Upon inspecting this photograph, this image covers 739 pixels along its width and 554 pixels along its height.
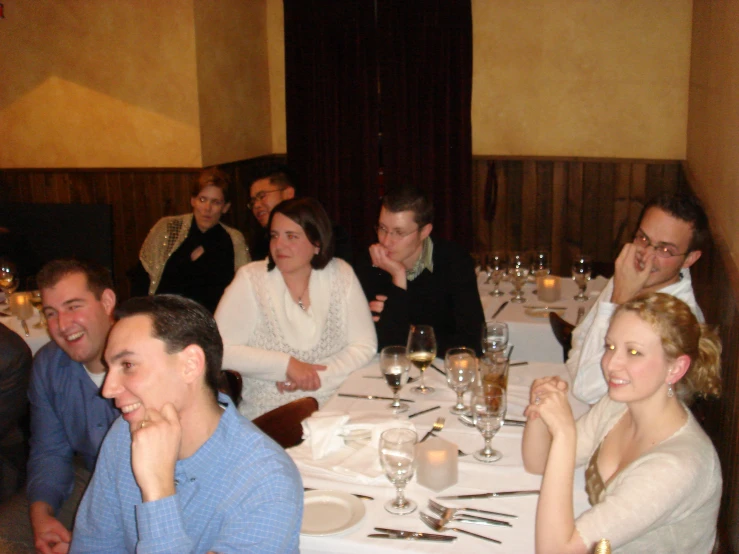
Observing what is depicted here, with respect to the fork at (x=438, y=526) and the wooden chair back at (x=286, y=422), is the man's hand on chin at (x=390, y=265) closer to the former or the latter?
the wooden chair back at (x=286, y=422)

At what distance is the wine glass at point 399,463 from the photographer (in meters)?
1.77

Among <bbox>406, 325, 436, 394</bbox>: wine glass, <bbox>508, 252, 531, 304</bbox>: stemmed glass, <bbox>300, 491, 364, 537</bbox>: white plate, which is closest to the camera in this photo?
<bbox>300, 491, 364, 537</bbox>: white plate

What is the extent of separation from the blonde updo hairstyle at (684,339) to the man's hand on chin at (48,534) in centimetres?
166

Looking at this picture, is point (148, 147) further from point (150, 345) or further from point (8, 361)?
point (150, 345)

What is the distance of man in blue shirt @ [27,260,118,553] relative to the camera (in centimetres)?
222

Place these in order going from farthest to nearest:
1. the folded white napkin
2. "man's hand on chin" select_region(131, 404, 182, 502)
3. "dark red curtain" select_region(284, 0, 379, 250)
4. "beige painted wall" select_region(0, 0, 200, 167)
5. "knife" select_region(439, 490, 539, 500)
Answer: "dark red curtain" select_region(284, 0, 379, 250) → "beige painted wall" select_region(0, 0, 200, 167) → the folded white napkin → "knife" select_region(439, 490, 539, 500) → "man's hand on chin" select_region(131, 404, 182, 502)

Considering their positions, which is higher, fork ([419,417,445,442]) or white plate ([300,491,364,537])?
fork ([419,417,445,442])

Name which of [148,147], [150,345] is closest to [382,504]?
[150,345]

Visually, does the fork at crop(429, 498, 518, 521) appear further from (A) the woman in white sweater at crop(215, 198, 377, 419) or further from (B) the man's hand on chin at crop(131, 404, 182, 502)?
(A) the woman in white sweater at crop(215, 198, 377, 419)

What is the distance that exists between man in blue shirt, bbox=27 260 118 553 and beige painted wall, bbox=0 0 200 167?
329 centimetres

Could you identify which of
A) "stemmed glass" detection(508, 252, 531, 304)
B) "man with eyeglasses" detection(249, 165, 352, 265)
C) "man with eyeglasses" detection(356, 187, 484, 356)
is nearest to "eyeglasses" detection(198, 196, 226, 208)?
"man with eyeglasses" detection(249, 165, 352, 265)

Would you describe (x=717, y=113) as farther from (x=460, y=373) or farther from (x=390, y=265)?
(x=460, y=373)

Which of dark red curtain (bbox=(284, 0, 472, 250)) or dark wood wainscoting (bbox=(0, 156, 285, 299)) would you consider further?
dark red curtain (bbox=(284, 0, 472, 250))

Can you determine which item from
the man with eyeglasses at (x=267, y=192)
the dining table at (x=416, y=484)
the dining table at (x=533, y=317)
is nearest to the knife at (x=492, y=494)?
the dining table at (x=416, y=484)
